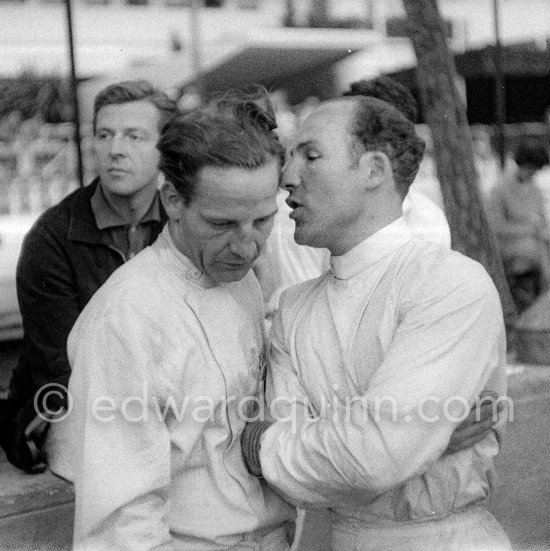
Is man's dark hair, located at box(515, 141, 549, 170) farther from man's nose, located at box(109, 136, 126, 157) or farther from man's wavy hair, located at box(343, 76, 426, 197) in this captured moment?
man's wavy hair, located at box(343, 76, 426, 197)

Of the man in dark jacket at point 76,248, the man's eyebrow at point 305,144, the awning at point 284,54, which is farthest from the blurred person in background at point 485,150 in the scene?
the man's eyebrow at point 305,144

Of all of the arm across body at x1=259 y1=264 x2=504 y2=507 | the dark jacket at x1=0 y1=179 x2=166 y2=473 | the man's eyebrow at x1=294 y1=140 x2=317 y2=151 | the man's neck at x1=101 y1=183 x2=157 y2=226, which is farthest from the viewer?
the man's neck at x1=101 y1=183 x2=157 y2=226

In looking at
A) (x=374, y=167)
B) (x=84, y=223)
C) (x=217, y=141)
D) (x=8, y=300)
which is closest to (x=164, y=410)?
(x=217, y=141)

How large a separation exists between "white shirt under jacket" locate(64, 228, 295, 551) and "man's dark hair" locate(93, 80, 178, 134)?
1134 millimetres

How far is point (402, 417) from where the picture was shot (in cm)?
171

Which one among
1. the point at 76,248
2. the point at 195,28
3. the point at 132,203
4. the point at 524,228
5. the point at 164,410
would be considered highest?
the point at 195,28

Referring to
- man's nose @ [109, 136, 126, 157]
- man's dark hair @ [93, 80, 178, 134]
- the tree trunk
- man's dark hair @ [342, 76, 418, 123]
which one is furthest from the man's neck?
the tree trunk

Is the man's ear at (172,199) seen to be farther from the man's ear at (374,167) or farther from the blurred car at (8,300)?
the blurred car at (8,300)

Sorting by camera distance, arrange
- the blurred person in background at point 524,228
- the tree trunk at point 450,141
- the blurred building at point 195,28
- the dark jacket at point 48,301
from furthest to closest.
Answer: the blurred person in background at point 524,228 < the blurred building at point 195,28 < the tree trunk at point 450,141 < the dark jacket at point 48,301

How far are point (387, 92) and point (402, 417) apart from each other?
4.50 ft

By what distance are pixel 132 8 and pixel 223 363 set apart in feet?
21.8

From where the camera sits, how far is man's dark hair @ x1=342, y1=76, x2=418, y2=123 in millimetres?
2758

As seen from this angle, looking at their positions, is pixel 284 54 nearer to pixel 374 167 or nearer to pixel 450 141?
pixel 450 141

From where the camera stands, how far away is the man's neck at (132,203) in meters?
2.89
